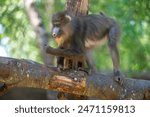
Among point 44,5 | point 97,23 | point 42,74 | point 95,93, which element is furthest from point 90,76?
point 44,5

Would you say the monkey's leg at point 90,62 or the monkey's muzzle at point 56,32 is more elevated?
the monkey's muzzle at point 56,32

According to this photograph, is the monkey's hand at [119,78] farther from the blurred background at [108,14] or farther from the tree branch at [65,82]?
the blurred background at [108,14]

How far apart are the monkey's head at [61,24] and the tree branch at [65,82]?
880 millimetres

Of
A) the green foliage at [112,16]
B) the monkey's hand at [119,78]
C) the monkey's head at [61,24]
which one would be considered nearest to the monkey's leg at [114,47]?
the monkey's hand at [119,78]

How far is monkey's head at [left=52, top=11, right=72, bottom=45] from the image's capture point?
265 inches

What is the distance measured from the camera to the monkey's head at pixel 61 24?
6.73 metres

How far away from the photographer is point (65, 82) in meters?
5.95

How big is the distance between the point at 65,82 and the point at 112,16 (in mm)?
5321

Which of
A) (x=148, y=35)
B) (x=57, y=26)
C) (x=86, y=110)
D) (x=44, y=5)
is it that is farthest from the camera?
(x=148, y=35)

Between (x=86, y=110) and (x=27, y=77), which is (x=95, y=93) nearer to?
(x=86, y=110)

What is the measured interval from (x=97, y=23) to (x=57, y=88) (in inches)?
67.8

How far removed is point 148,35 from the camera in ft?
45.1

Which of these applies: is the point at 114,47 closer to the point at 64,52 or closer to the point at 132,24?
the point at 64,52

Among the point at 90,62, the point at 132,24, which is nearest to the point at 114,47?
the point at 90,62
